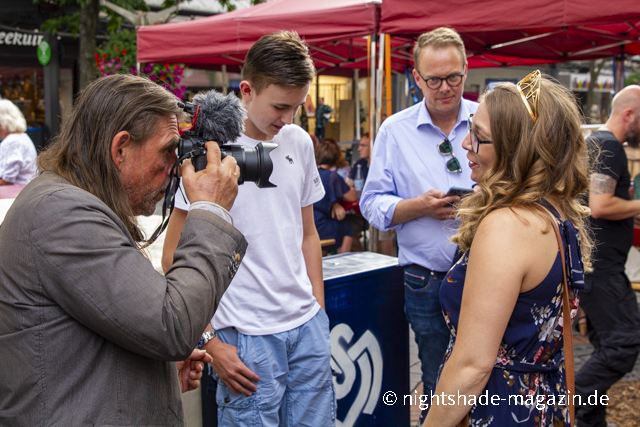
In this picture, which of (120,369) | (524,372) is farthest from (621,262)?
(120,369)

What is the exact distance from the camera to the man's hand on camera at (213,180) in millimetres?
1392

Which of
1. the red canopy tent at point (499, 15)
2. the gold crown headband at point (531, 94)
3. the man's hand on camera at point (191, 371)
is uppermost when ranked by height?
the red canopy tent at point (499, 15)

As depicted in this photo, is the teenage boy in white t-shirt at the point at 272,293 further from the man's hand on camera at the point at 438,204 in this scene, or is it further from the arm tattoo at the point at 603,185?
the arm tattoo at the point at 603,185

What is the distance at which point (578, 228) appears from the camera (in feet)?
5.85

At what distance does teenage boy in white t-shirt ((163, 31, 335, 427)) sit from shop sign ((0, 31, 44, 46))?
1157cm

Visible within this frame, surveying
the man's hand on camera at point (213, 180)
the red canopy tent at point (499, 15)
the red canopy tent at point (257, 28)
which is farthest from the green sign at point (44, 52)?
the man's hand on camera at point (213, 180)

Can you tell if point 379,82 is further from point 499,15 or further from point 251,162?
point 251,162

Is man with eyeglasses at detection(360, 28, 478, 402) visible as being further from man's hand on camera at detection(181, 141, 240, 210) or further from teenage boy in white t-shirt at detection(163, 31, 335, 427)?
man's hand on camera at detection(181, 141, 240, 210)

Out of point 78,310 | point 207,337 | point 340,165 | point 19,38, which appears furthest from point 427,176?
point 19,38

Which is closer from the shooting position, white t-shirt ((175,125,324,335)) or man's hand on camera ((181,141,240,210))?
man's hand on camera ((181,141,240,210))

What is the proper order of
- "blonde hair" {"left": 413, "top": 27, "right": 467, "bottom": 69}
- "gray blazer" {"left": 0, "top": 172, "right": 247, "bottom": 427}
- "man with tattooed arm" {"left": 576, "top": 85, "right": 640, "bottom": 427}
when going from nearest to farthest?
"gray blazer" {"left": 0, "top": 172, "right": 247, "bottom": 427} → "blonde hair" {"left": 413, "top": 27, "right": 467, "bottom": 69} → "man with tattooed arm" {"left": 576, "top": 85, "right": 640, "bottom": 427}

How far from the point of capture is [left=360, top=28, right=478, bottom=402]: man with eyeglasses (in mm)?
2627

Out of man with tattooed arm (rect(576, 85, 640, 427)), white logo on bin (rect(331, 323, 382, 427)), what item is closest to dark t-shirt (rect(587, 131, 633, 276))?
man with tattooed arm (rect(576, 85, 640, 427))

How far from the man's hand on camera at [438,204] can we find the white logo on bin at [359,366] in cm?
72
